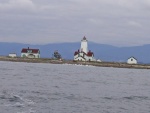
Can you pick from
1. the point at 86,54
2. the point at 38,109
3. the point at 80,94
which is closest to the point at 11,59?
the point at 86,54

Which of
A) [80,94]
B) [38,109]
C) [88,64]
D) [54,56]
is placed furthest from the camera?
[54,56]

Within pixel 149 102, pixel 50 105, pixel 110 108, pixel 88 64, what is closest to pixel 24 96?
pixel 50 105

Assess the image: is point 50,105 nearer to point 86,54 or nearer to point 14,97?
point 14,97

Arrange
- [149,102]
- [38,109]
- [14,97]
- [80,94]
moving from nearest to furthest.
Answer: [38,109] → [14,97] → [149,102] → [80,94]

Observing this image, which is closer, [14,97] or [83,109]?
[83,109]

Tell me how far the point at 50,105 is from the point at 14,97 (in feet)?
14.6

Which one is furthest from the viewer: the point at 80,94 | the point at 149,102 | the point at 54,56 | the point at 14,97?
the point at 54,56

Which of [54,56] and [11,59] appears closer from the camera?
[11,59]

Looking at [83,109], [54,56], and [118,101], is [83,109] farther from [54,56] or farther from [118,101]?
[54,56]

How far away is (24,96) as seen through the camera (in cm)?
3456

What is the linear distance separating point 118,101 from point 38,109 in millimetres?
9416

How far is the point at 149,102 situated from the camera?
35.7 m

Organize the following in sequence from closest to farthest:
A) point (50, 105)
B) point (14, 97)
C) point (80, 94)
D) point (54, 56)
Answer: point (50, 105) < point (14, 97) < point (80, 94) < point (54, 56)

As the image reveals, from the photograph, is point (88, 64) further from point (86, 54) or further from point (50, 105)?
point (50, 105)
